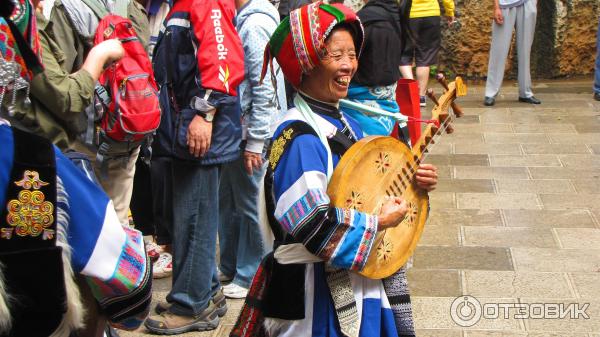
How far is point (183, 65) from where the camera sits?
3.87 metres

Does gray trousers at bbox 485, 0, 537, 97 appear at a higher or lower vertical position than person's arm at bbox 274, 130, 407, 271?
lower

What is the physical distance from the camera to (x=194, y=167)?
399 centimetres

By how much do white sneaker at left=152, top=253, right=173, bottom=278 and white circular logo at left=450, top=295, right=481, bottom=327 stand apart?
168cm

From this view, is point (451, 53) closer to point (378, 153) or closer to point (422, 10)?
point (422, 10)

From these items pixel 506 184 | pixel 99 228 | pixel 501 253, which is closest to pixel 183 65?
pixel 99 228

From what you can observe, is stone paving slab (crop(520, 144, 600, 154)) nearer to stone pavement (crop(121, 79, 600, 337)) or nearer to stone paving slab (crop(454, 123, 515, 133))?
stone pavement (crop(121, 79, 600, 337))

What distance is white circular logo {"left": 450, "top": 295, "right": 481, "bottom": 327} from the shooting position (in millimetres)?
4461

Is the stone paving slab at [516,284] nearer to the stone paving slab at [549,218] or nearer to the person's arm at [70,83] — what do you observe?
the stone paving slab at [549,218]

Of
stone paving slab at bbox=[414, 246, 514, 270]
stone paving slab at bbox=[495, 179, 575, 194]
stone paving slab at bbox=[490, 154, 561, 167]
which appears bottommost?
stone paving slab at bbox=[490, 154, 561, 167]

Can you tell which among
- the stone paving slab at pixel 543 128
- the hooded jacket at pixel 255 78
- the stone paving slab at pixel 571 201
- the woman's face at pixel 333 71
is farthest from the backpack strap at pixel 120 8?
the stone paving slab at pixel 543 128

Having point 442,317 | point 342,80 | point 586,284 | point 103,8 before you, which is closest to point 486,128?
point 586,284

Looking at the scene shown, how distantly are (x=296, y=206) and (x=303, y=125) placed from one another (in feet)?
0.96

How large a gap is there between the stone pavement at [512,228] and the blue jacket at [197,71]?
40.2 inches

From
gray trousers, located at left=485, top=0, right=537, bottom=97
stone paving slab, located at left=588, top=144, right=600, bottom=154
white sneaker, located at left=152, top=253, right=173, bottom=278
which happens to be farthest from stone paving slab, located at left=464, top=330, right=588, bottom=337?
gray trousers, located at left=485, top=0, right=537, bottom=97
